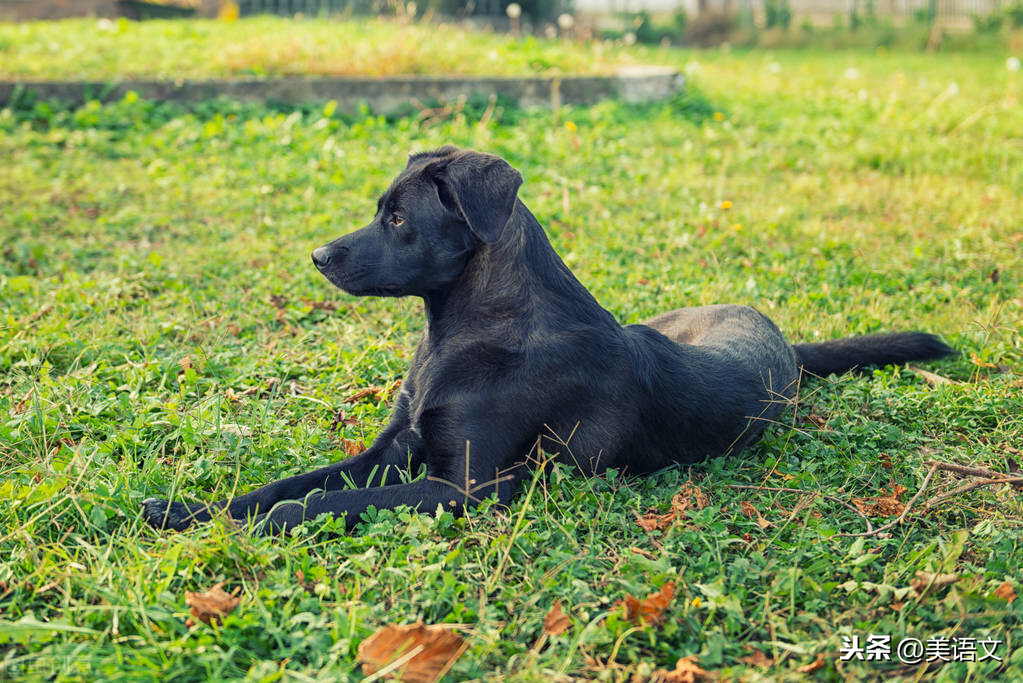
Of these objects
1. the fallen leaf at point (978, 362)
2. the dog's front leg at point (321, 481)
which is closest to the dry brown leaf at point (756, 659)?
the dog's front leg at point (321, 481)

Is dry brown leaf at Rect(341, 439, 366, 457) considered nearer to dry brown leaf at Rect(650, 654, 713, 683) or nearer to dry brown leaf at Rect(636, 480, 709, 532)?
dry brown leaf at Rect(636, 480, 709, 532)

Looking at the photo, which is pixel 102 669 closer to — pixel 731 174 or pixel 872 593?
pixel 872 593

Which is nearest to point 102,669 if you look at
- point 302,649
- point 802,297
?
point 302,649

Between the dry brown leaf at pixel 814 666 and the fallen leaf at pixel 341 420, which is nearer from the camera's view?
the dry brown leaf at pixel 814 666

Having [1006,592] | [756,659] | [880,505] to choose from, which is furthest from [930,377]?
[756,659]

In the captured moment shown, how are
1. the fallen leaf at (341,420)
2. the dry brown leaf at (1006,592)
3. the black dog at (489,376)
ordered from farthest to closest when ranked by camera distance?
the fallen leaf at (341,420), the black dog at (489,376), the dry brown leaf at (1006,592)

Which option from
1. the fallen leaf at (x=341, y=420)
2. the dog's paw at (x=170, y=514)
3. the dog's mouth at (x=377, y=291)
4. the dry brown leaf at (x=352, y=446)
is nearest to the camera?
the dog's paw at (x=170, y=514)

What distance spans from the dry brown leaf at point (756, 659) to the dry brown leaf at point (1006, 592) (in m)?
0.73

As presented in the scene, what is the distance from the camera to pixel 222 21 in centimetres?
1362

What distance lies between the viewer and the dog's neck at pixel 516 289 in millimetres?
3016

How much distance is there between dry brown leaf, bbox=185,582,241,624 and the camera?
7.38 ft

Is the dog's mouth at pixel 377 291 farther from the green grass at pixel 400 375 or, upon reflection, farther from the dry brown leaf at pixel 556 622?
the dry brown leaf at pixel 556 622

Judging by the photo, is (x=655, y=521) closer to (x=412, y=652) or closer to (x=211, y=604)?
(x=412, y=652)

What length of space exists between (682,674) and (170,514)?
1.66 metres
